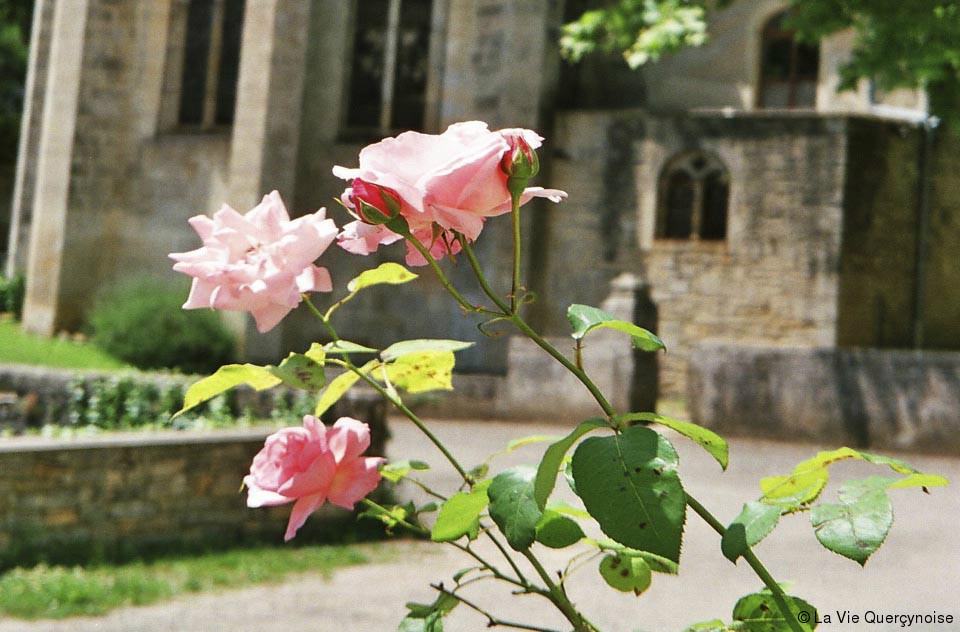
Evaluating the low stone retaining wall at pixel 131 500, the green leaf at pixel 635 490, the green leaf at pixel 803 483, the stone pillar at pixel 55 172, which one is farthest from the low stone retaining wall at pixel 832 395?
the stone pillar at pixel 55 172

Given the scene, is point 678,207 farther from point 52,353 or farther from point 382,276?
point 382,276

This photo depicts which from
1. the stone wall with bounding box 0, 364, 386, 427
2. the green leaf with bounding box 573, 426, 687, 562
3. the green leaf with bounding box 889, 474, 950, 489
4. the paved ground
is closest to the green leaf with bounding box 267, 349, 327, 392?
the green leaf with bounding box 573, 426, 687, 562

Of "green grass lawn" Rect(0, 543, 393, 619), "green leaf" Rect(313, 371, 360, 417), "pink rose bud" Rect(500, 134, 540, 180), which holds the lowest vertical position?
"green grass lawn" Rect(0, 543, 393, 619)

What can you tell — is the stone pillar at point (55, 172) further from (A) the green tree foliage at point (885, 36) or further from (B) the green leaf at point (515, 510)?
(B) the green leaf at point (515, 510)

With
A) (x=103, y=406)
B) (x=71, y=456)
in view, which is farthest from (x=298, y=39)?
(x=71, y=456)

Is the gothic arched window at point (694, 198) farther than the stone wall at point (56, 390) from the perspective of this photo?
Yes

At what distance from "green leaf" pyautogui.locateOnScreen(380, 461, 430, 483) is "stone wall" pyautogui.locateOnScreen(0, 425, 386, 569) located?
485 centimetres

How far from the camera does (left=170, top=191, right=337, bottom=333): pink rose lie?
1.12 meters

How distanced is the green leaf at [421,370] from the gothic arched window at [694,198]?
15.2 metres

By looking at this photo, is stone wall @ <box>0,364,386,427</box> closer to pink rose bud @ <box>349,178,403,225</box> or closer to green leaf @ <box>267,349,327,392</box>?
green leaf @ <box>267,349,327,392</box>

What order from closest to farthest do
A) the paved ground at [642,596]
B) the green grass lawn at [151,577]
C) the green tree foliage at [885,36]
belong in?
the paved ground at [642,596] < the green grass lawn at [151,577] < the green tree foliage at [885,36]

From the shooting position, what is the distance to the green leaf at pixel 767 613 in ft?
3.73

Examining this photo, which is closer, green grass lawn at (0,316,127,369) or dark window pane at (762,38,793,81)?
green grass lawn at (0,316,127,369)

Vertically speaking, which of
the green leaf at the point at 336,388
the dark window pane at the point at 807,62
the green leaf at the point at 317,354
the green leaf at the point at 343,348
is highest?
the dark window pane at the point at 807,62
